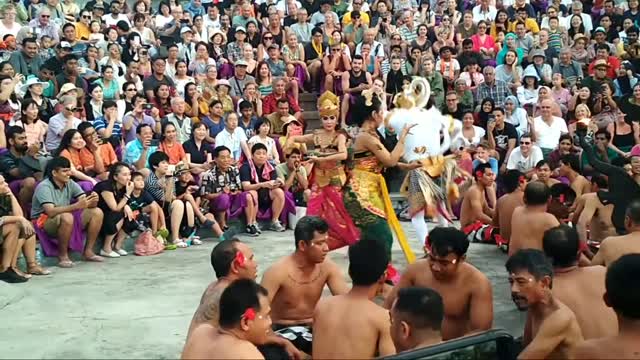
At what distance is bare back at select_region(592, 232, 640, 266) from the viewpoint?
523cm

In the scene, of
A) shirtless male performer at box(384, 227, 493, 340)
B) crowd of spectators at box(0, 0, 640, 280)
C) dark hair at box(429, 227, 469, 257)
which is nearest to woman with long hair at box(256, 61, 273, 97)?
crowd of spectators at box(0, 0, 640, 280)

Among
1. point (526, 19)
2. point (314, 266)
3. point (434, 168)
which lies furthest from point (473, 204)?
point (526, 19)

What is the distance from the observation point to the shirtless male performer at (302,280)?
498 cm

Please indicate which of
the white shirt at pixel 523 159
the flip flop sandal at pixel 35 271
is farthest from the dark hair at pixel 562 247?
the white shirt at pixel 523 159

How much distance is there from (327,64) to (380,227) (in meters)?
6.02

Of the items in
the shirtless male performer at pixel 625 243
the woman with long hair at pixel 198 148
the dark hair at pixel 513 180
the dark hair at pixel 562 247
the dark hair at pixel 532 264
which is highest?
the dark hair at pixel 532 264

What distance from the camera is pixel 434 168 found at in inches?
291

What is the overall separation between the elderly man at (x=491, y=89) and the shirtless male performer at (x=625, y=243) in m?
6.90

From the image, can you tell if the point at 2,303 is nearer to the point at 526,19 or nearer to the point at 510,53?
the point at 510,53

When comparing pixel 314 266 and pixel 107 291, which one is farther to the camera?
pixel 107 291

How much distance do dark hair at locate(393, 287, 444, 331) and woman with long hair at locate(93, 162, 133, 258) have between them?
5.37 metres

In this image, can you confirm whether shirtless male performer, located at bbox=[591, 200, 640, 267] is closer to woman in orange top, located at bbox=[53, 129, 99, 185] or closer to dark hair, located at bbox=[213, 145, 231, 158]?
dark hair, located at bbox=[213, 145, 231, 158]

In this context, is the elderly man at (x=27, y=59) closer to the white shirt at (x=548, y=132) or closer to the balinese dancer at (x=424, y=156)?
the balinese dancer at (x=424, y=156)

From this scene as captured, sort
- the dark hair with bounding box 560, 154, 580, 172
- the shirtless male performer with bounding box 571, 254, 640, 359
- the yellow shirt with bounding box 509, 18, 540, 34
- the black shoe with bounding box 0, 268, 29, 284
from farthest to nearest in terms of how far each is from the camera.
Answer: the yellow shirt with bounding box 509, 18, 540, 34, the dark hair with bounding box 560, 154, 580, 172, the black shoe with bounding box 0, 268, 29, 284, the shirtless male performer with bounding box 571, 254, 640, 359
